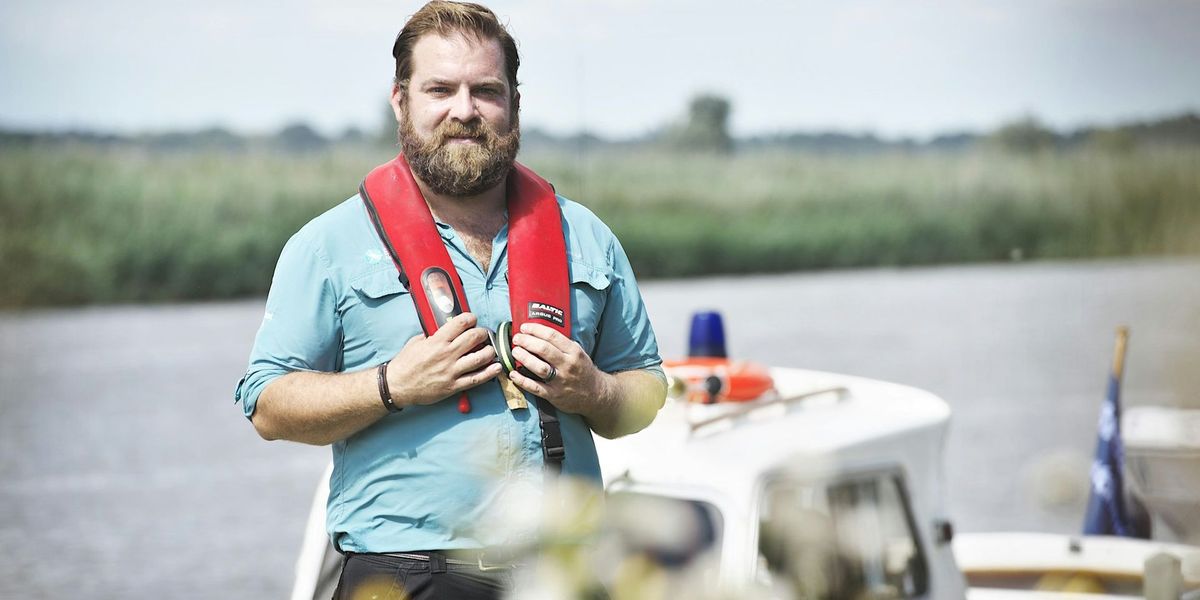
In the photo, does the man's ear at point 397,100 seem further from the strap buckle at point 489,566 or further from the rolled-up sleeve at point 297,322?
the strap buckle at point 489,566

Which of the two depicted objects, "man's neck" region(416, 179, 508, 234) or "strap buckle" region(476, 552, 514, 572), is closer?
"strap buckle" region(476, 552, 514, 572)

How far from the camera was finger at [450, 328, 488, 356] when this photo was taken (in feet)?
6.75

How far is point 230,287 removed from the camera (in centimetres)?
3009

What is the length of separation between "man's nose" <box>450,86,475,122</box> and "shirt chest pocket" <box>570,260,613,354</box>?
315 millimetres

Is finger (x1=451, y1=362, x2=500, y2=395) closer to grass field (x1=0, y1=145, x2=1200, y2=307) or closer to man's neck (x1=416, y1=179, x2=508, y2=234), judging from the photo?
man's neck (x1=416, y1=179, x2=508, y2=234)

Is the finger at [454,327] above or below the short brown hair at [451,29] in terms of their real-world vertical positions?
below

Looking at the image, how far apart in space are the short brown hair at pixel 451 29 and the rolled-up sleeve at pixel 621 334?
1.21 feet

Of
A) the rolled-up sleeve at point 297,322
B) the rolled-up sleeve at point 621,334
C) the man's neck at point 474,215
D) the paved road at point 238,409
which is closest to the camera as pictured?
the rolled-up sleeve at point 297,322

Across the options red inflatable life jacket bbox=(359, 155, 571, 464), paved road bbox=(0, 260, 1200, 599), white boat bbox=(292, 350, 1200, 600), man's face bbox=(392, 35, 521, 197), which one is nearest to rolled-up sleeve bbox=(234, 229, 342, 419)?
red inflatable life jacket bbox=(359, 155, 571, 464)

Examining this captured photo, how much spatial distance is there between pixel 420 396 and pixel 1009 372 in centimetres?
2669

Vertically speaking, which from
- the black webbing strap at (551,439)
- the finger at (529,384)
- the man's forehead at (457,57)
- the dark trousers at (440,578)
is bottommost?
the dark trousers at (440,578)

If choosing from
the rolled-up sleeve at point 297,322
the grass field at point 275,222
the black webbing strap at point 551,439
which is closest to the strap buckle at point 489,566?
the black webbing strap at point 551,439

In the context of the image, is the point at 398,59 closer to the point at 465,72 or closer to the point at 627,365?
the point at 465,72

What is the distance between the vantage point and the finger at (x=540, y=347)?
209cm
